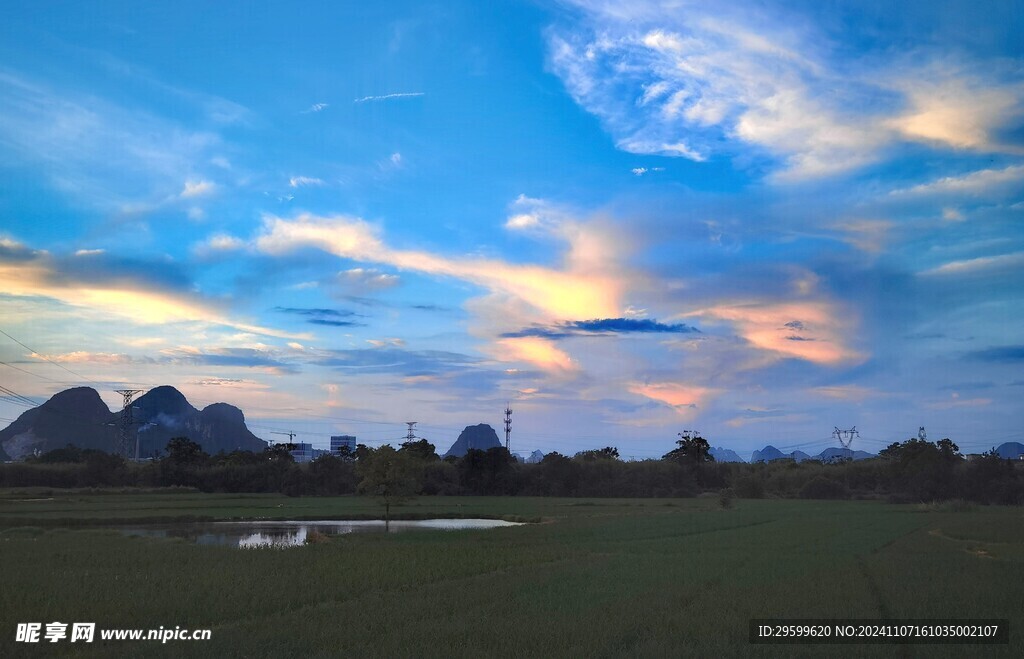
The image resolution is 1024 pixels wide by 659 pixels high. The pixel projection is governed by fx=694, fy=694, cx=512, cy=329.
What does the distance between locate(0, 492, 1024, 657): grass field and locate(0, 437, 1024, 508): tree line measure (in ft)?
170

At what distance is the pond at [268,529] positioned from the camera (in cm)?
3994

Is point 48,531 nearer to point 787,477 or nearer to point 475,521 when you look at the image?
point 475,521

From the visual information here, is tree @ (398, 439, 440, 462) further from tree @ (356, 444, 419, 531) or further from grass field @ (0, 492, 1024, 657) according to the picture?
grass field @ (0, 492, 1024, 657)

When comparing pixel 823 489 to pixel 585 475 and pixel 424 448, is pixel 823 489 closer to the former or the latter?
pixel 585 475

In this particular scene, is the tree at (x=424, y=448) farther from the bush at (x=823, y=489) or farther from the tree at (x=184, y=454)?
the bush at (x=823, y=489)

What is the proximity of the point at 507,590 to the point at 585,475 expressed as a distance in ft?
313

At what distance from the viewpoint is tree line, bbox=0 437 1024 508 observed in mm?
89500

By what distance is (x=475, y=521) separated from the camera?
5881 centimetres

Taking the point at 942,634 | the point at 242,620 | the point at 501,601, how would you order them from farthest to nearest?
the point at 501,601 → the point at 242,620 → the point at 942,634

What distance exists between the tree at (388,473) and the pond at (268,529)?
8.84ft

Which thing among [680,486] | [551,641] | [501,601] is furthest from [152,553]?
[680,486]

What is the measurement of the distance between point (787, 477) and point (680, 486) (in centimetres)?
1666

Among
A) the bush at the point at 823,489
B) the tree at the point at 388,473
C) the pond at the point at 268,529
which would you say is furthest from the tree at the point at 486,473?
the tree at the point at 388,473

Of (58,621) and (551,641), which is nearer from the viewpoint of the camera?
(551,641)
